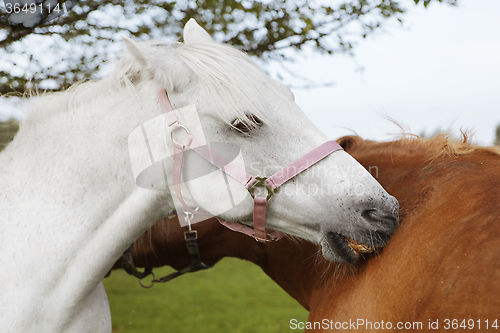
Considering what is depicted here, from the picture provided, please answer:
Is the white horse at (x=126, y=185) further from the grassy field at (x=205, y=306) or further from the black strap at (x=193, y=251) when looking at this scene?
the grassy field at (x=205, y=306)

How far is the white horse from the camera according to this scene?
152 cm

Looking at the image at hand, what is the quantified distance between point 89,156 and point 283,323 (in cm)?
534

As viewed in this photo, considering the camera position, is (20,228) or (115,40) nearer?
(20,228)

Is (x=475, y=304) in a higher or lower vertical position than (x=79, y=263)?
higher

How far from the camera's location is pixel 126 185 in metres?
1.64

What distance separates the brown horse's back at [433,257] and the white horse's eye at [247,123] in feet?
2.67

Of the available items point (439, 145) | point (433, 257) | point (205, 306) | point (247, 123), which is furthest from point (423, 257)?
point (205, 306)

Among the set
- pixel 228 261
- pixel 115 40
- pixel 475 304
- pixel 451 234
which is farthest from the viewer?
pixel 228 261

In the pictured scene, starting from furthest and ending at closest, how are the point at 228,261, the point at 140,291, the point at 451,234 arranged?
the point at 228,261
the point at 140,291
the point at 451,234

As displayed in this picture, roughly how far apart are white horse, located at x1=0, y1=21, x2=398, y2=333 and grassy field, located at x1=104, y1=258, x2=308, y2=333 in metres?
3.83

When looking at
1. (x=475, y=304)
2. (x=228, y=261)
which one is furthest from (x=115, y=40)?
(x=228, y=261)

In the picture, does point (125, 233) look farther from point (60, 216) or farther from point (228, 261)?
point (228, 261)

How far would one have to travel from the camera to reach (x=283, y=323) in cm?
596

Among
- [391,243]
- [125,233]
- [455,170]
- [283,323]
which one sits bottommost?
[283,323]
